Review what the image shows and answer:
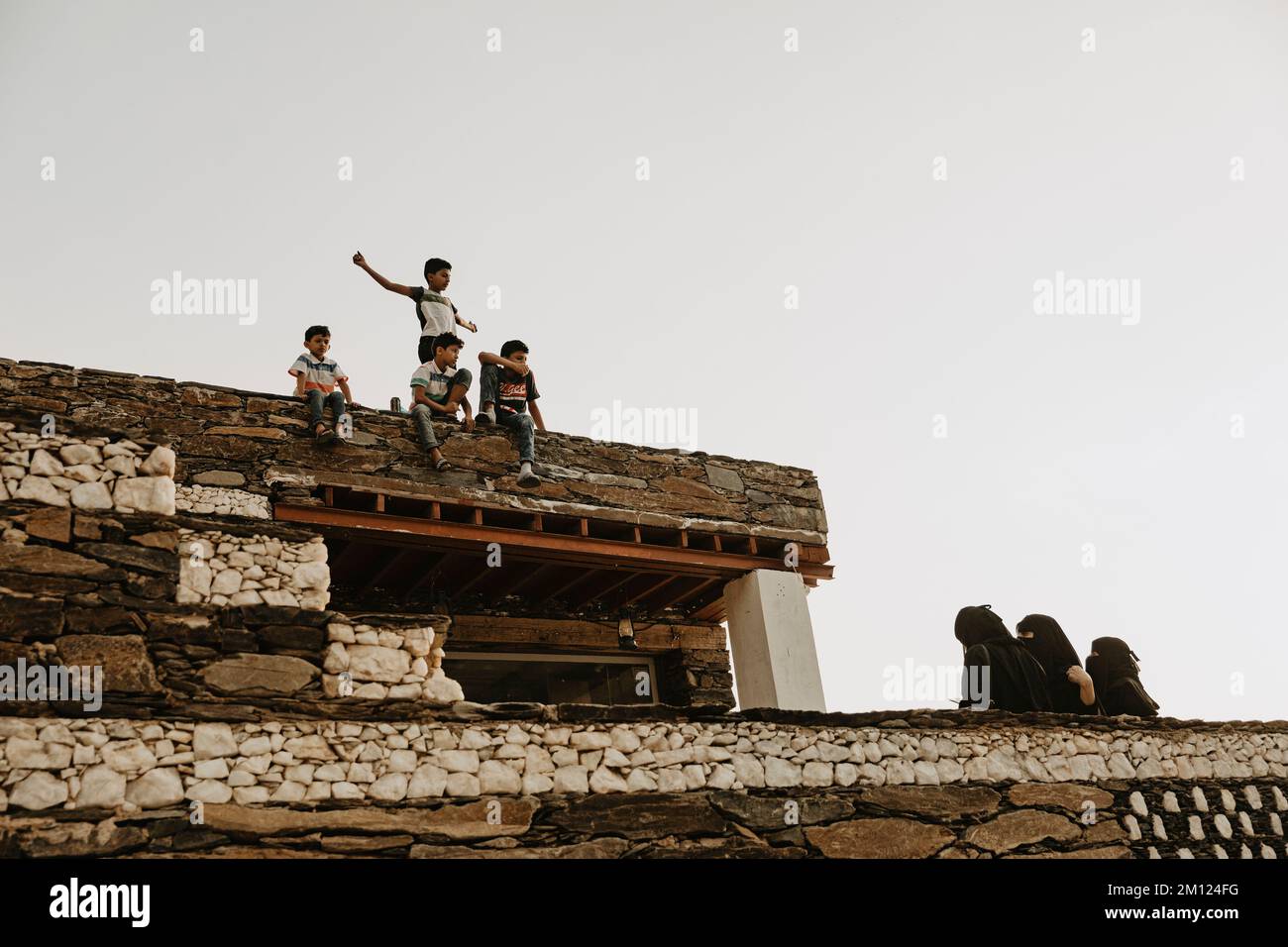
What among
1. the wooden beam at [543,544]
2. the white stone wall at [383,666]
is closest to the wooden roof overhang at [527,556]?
the wooden beam at [543,544]

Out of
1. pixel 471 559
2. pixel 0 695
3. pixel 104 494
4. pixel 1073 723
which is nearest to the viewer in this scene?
pixel 0 695

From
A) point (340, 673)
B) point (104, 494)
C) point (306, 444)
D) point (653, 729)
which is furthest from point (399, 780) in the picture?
point (306, 444)

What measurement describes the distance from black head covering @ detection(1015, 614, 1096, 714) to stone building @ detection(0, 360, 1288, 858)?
0.85 meters

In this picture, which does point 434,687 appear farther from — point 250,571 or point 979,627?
point 979,627

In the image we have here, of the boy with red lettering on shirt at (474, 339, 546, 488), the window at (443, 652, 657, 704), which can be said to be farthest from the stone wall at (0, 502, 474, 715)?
the window at (443, 652, 657, 704)

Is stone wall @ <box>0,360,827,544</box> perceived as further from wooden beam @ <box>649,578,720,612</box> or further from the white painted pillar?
wooden beam @ <box>649,578,720,612</box>

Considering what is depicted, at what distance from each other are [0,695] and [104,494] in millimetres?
1497

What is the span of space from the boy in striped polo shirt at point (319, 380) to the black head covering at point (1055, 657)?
6.47 metres

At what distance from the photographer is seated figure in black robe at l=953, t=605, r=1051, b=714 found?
9.53m

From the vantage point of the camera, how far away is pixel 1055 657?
33.1 ft

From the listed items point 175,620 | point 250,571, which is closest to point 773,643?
point 250,571

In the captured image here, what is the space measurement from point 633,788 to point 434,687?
1426 millimetres
